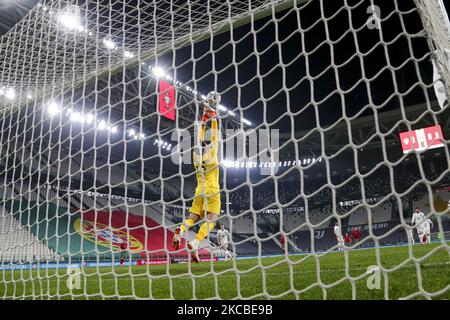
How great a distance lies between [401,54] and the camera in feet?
51.0

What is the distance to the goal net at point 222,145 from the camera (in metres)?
2.11

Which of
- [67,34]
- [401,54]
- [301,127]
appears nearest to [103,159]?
[301,127]

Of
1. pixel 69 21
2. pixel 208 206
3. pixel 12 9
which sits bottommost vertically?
pixel 208 206

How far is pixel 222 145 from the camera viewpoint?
2457 millimetres

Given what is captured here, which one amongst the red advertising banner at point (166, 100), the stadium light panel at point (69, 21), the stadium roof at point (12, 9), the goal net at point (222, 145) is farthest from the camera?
the stadium roof at point (12, 9)

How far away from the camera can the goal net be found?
2.11m

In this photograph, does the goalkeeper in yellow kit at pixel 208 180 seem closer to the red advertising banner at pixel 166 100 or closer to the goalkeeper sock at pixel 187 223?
the goalkeeper sock at pixel 187 223

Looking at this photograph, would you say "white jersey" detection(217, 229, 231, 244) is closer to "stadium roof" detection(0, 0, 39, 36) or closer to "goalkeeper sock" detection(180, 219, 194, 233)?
"goalkeeper sock" detection(180, 219, 194, 233)

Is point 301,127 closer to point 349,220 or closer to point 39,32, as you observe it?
point 349,220

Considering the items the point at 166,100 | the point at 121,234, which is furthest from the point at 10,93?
the point at 121,234

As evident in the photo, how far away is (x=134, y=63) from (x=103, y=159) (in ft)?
58.9

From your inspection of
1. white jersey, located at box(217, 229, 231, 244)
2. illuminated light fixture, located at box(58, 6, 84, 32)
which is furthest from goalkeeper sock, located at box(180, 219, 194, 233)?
white jersey, located at box(217, 229, 231, 244)

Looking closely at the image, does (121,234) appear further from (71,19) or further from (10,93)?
(71,19)

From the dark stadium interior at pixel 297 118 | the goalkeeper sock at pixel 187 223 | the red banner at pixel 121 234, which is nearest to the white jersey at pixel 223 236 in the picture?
the dark stadium interior at pixel 297 118
